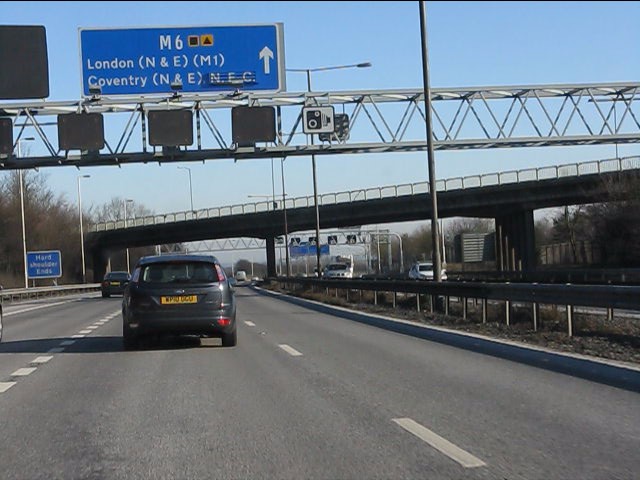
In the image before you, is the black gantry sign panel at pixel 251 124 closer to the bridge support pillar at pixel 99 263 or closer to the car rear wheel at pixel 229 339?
the car rear wheel at pixel 229 339

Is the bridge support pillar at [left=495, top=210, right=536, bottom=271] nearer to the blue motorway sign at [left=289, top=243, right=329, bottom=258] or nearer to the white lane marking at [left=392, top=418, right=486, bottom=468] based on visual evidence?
the blue motorway sign at [left=289, top=243, right=329, bottom=258]

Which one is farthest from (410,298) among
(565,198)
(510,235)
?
(510,235)

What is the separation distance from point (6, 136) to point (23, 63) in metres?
5.62

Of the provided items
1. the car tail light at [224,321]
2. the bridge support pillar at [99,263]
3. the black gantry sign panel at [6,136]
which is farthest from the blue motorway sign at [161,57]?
the bridge support pillar at [99,263]

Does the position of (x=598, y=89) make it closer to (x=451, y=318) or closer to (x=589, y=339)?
(x=451, y=318)

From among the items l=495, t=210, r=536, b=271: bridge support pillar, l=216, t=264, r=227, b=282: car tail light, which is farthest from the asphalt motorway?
l=495, t=210, r=536, b=271: bridge support pillar

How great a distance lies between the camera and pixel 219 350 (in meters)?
15.3

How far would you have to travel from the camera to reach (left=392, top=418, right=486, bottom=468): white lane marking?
657 cm

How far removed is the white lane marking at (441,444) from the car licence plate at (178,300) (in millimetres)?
7297

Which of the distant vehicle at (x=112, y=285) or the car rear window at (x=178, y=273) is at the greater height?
the car rear window at (x=178, y=273)

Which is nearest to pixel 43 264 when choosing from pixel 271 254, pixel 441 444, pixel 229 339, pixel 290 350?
pixel 271 254

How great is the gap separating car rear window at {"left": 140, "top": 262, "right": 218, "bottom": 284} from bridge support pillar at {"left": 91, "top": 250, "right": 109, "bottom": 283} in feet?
249

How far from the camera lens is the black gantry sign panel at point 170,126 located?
99.9 ft

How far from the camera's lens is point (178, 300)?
1490 cm
